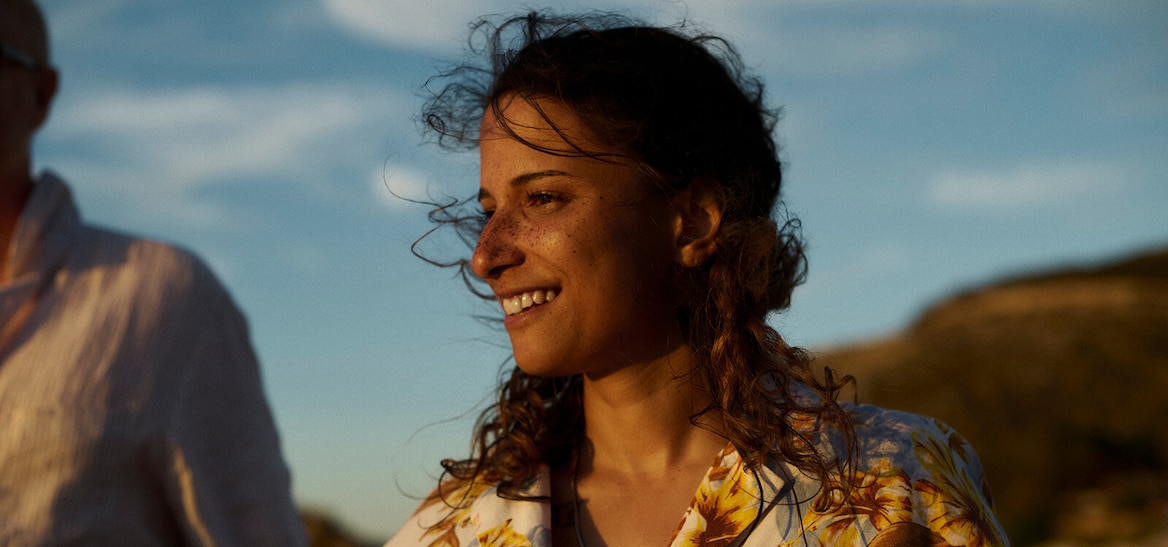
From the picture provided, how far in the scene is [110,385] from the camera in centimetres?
190

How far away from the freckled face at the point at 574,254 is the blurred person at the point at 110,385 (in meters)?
0.76

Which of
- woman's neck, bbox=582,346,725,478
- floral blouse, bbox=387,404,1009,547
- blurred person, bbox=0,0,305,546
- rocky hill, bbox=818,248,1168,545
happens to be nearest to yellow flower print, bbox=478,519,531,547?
floral blouse, bbox=387,404,1009,547

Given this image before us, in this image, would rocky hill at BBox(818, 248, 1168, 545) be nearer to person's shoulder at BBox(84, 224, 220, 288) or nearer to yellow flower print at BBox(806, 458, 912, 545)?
yellow flower print at BBox(806, 458, 912, 545)

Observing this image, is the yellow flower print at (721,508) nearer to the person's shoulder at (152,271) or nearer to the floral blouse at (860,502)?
the floral blouse at (860,502)

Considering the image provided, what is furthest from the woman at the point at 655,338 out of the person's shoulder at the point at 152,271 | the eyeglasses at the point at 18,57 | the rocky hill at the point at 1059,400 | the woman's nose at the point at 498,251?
the rocky hill at the point at 1059,400

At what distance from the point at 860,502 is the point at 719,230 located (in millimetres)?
792

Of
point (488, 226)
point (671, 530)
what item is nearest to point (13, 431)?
point (488, 226)

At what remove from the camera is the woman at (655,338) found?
2484mm

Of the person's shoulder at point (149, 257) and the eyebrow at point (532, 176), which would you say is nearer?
the person's shoulder at point (149, 257)

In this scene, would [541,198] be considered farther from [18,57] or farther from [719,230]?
[18,57]

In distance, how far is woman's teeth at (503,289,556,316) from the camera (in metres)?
2.64

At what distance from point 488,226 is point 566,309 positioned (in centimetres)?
32

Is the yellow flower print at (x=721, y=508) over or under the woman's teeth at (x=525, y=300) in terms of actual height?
under

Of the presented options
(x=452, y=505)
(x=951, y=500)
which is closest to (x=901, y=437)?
(x=951, y=500)
